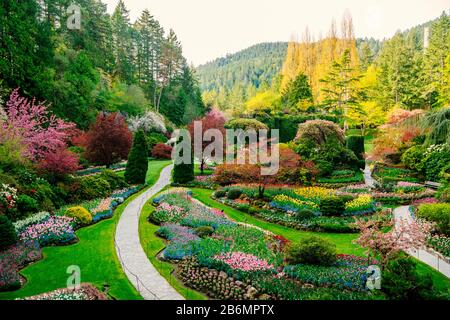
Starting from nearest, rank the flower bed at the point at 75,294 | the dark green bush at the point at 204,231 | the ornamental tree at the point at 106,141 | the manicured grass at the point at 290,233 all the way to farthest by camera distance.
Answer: the flower bed at the point at 75,294, the manicured grass at the point at 290,233, the dark green bush at the point at 204,231, the ornamental tree at the point at 106,141

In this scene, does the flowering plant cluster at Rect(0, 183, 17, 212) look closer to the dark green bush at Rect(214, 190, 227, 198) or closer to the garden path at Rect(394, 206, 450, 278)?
the dark green bush at Rect(214, 190, 227, 198)

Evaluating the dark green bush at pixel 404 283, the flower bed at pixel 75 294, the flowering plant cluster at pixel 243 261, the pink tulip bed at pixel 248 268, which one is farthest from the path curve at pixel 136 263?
the dark green bush at pixel 404 283

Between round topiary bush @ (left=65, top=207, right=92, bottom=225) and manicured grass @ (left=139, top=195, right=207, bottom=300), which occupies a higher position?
round topiary bush @ (left=65, top=207, right=92, bottom=225)

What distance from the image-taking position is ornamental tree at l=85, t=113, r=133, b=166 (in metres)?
26.0

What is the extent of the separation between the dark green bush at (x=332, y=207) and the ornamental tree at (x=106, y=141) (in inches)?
614

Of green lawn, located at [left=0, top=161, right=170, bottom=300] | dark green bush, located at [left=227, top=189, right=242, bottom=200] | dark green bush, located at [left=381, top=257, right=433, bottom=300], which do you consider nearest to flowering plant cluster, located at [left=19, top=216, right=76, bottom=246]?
green lawn, located at [left=0, top=161, right=170, bottom=300]

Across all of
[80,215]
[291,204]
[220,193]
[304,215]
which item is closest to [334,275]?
[304,215]

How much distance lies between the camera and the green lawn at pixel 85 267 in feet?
33.0

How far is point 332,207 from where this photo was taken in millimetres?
18250

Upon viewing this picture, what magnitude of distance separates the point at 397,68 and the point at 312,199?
112 feet

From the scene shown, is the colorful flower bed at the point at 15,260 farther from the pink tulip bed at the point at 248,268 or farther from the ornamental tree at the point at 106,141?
the ornamental tree at the point at 106,141

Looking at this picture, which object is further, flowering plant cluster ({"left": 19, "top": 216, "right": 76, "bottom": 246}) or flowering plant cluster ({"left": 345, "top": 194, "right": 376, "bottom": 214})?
flowering plant cluster ({"left": 345, "top": 194, "right": 376, "bottom": 214})

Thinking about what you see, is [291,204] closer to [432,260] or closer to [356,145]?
[432,260]

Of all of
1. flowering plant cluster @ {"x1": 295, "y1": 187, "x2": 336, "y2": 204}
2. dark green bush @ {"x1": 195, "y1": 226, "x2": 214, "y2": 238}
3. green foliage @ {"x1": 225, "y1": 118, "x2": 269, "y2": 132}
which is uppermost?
green foliage @ {"x1": 225, "y1": 118, "x2": 269, "y2": 132}
